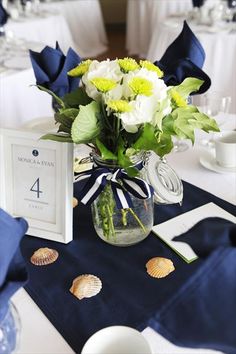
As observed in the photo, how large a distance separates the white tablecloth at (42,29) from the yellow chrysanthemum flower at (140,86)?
7.84 feet

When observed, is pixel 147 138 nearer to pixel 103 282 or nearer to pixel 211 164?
pixel 103 282

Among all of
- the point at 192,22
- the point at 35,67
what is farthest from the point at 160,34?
the point at 35,67

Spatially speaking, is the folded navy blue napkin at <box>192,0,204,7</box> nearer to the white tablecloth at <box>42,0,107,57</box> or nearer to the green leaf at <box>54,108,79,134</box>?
the white tablecloth at <box>42,0,107,57</box>

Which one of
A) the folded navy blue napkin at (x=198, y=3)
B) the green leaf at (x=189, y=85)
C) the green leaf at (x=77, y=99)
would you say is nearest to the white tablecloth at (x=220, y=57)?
the folded navy blue napkin at (x=198, y=3)

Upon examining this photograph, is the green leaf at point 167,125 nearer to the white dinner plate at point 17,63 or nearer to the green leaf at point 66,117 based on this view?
the green leaf at point 66,117

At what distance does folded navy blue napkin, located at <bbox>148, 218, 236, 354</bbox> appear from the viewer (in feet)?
1.90

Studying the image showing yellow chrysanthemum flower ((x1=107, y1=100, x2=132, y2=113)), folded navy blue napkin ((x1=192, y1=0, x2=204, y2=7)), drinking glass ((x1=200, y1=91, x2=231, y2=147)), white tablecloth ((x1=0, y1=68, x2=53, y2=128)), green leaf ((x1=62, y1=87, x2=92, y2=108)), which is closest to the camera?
yellow chrysanthemum flower ((x1=107, y1=100, x2=132, y2=113))

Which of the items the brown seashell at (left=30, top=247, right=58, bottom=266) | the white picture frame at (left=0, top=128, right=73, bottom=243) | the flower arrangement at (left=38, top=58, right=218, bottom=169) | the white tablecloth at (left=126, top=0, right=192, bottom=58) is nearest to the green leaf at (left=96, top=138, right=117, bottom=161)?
the flower arrangement at (left=38, top=58, right=218, bottom=169)

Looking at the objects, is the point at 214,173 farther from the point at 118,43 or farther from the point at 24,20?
the point at 118,43

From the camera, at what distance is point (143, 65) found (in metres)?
0.70

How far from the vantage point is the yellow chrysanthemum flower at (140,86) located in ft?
2.06

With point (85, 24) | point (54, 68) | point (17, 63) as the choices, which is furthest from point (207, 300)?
point (85, 24)

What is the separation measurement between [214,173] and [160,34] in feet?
6.20

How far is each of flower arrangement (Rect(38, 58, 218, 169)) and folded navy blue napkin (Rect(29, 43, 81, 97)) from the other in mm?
383
